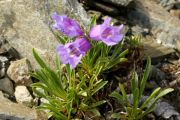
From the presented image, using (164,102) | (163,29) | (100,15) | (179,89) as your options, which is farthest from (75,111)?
(163,29)

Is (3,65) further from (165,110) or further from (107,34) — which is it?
(165,110)

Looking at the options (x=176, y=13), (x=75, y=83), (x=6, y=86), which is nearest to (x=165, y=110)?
(x=75, y=83)

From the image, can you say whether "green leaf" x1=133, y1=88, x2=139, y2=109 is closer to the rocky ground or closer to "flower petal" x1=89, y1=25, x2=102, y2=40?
the rocky ground

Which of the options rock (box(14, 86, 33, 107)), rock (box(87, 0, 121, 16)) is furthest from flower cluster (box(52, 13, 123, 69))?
rock (box(87, 0, 121, 16))

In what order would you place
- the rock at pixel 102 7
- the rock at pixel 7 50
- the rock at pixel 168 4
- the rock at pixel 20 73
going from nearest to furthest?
the rock at pixel 20 73
the rock at pixel 7 50
the rock at pixel 102 7
the rock at pixel 168 4

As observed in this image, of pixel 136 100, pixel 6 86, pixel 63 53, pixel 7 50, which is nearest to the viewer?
pixel 63 53

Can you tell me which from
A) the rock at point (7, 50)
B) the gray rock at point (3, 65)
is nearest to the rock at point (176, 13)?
the rock at point (7, 50)

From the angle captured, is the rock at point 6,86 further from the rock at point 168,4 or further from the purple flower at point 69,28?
the rock at point 168,4

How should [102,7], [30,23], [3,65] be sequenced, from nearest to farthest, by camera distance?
[3,65] < [30,23] < [102,7]
